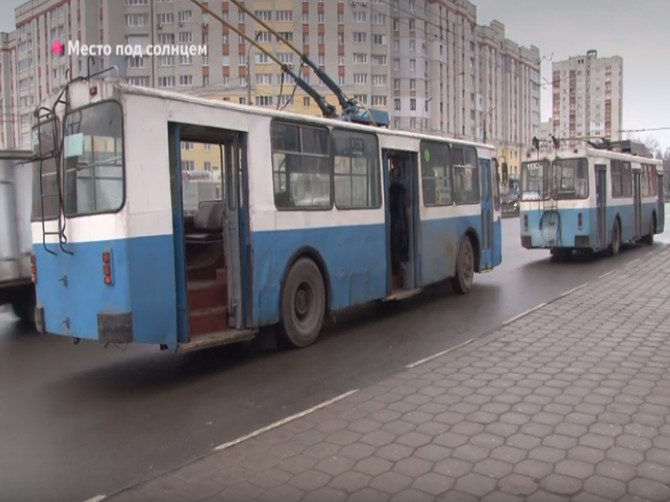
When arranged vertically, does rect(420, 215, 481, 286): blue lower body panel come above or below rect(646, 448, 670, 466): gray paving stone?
above

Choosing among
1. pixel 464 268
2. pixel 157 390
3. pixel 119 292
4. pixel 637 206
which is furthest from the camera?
pixel 637 206

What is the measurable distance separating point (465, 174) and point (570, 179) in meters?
5.92

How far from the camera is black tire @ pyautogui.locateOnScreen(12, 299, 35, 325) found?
34.5ft

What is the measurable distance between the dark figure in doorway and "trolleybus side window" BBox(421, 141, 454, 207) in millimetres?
390

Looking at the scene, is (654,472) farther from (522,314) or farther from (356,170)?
(356,170)

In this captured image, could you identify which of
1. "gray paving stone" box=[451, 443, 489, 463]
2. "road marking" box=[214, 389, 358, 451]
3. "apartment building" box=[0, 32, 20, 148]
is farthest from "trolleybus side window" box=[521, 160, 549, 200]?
"apartment building" box=[0, 32, 20, 148]

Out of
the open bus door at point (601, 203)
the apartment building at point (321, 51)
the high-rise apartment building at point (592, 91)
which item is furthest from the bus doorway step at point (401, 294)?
the apartment building at point (321, 51)

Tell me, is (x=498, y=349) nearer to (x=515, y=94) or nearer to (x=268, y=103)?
(x=268, y=103)

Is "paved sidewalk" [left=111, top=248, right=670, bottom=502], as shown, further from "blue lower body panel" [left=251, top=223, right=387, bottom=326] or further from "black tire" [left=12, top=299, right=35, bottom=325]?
"black tire" [left=12, top=299, right=35, bottom=325]

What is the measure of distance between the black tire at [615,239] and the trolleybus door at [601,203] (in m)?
0.97

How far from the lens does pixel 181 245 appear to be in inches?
261

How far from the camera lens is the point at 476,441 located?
470 centimetres

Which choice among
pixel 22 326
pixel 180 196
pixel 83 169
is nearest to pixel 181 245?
pixel 180 196

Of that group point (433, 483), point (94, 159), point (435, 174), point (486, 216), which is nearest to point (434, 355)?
point (433, 483)
